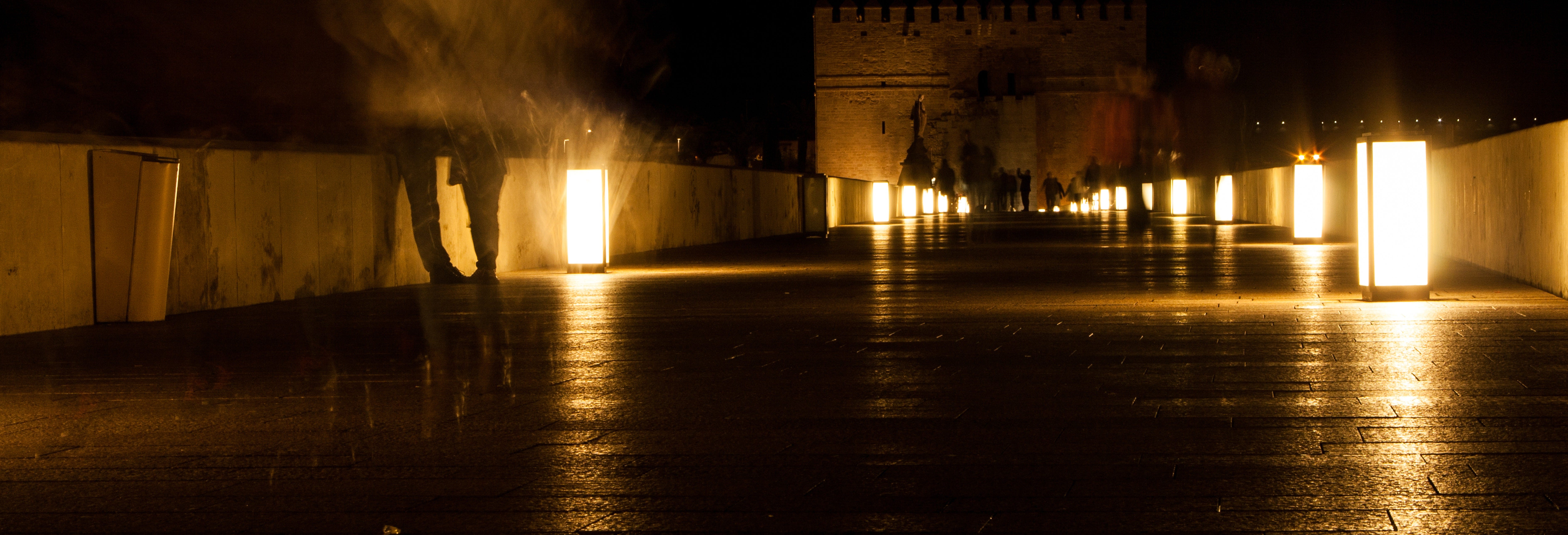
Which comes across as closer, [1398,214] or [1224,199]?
[1398,214]

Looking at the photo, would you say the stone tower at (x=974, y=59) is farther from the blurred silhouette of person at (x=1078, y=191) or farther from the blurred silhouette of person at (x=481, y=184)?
the blurred silhouette of person at (x=481, y=184)

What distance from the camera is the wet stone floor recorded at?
3.51 meters

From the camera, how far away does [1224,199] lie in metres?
30.2

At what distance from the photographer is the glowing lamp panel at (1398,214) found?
9203 millimetres

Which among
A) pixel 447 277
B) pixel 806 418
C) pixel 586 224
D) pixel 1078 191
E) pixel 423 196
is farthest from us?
pixel 1078 191

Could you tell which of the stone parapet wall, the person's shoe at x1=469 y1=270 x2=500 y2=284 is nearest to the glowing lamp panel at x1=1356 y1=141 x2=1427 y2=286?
the stone parapet wall

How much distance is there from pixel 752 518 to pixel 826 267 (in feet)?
35.7

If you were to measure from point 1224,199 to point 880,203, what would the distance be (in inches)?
384

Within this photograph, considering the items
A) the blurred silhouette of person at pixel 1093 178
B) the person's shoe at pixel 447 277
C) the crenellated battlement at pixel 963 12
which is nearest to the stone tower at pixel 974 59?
the crenellated battlement at pixel 963 12

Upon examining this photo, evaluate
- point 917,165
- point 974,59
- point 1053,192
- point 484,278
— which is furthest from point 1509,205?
point 974,59

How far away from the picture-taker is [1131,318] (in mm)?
8250

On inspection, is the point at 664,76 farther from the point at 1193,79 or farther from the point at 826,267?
the point at 1193,79

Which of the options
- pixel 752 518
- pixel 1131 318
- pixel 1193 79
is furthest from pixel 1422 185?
pixel 1193 79

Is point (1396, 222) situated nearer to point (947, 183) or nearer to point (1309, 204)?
point (1309, 204)
